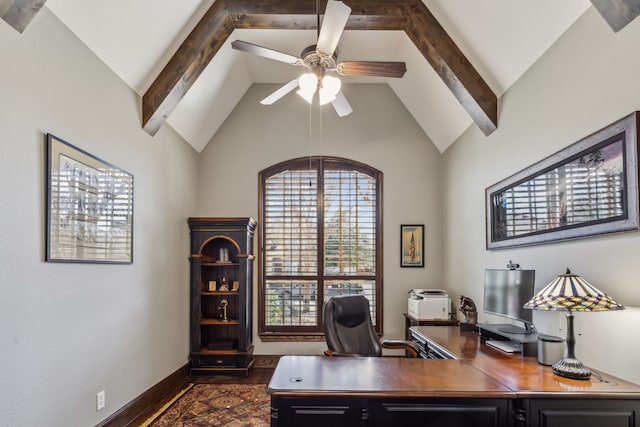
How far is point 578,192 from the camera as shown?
2.45 m

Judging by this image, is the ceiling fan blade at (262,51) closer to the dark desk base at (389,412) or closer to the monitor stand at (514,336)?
the dark desk base at (389,412)

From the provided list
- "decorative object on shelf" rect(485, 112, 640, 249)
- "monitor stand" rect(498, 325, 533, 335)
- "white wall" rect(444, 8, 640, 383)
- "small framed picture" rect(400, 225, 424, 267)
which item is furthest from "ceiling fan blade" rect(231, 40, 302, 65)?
"small framed picture" rect(400, 225, 424, 267)

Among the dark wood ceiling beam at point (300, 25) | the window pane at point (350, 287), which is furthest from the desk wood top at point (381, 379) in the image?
the window pane at point (350, 287)

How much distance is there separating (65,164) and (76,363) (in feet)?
4.20

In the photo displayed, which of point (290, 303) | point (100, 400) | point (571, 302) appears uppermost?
point (571, 302)

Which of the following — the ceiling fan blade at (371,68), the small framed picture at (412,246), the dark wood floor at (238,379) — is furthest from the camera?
the small framed picture at (412,246)

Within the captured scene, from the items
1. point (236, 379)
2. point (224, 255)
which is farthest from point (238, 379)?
point (224, 255)

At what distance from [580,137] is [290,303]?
3.84 meters

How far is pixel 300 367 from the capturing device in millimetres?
2410

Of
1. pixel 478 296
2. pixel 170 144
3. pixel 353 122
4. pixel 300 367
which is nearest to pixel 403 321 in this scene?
pixel 478 296

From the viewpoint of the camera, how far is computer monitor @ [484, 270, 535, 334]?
2.83 meters

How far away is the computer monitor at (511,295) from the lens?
9.27 ft

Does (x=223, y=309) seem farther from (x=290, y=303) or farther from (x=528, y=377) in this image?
(x=528, y=377)

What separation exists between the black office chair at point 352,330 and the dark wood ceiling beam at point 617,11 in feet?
8.41
